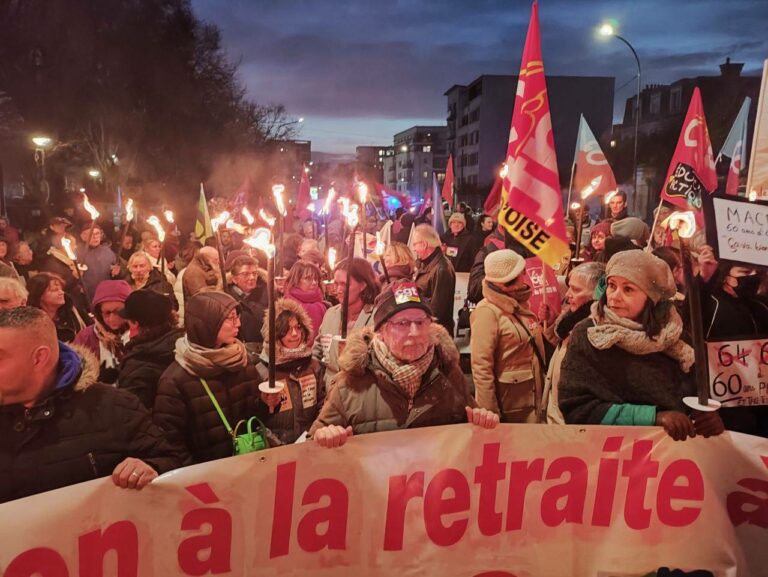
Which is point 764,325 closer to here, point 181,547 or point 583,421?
point 583,421

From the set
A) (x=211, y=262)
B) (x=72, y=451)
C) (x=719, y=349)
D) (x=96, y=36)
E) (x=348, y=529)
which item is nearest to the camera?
(x=72, y=451)

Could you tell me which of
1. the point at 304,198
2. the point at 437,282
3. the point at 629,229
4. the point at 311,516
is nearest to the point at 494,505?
the point at 311,516

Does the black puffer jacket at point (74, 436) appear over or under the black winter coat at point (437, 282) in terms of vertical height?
under

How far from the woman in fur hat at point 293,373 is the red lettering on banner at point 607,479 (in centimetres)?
185

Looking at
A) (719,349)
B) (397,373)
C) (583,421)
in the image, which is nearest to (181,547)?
(397,373)

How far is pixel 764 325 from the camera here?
434 centimetres

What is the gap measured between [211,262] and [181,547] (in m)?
4.53

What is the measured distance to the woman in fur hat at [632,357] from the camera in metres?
3.19

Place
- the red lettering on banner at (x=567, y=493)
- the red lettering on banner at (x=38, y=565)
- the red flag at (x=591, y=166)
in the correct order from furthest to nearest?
the red flag at (x=591, y=166)
the red lettering on banner at (x=567, y=493)
the red lettering on banner at (x=38, y=565)

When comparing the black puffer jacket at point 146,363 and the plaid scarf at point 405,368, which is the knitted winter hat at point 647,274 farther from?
the black puffer jacket at point 146,363

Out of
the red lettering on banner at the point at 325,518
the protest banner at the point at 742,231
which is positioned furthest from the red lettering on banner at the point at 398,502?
the protest banner at the point at 742,231

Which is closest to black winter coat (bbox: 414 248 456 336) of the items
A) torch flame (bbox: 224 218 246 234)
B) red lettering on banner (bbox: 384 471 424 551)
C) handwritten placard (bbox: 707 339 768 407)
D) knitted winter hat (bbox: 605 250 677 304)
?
torch flame (bbox: 224 218 246 234)

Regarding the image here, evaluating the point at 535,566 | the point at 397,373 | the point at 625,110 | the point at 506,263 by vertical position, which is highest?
the point at 625,110

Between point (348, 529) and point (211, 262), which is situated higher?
point (211, 262)
